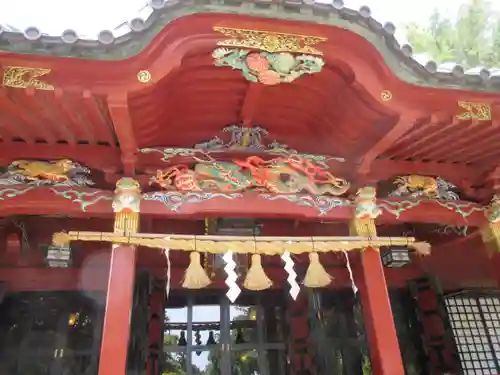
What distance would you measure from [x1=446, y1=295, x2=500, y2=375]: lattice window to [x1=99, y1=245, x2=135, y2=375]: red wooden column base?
5.64m

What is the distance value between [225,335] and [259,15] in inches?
176

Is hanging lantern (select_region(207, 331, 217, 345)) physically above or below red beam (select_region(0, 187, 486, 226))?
below

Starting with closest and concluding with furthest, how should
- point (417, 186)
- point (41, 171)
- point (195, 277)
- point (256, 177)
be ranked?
point (195, 277) < point (41, 171) < point (256, 177) < point (417, 186)

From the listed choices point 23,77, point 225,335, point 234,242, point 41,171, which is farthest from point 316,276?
point 23,77

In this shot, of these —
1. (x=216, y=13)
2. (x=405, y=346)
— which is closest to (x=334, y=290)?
(x=405, y=346)

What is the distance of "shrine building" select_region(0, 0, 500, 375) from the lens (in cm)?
416

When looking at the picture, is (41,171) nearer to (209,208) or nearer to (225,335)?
(209,208)

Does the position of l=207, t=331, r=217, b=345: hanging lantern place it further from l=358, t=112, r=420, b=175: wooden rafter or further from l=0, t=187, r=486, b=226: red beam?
l=358, t=112, r=420, b=175: wooden rafter

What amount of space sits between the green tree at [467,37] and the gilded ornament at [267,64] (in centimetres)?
965

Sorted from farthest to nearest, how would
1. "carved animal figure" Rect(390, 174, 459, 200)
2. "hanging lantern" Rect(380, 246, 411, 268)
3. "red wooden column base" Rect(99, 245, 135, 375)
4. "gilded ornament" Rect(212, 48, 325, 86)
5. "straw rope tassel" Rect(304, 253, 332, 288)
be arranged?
"hanging lantern" Rect(380, 246, 411, 268) < "carved animal figure" Rect(390, 174, 459, 200) < "straw rope tassel" Rect(304, 253, 332, 288) < "gilded ornament" Rect(212, 48, 325, 86) < "red wooden column base" Rect(99, 245, 135, 375)

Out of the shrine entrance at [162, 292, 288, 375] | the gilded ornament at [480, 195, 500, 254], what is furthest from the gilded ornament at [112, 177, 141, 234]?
the gilded ornament at [480, 195, 500, 254]

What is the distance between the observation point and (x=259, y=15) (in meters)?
4.13

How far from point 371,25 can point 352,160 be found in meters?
1.72

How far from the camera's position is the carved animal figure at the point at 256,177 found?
5.13m
